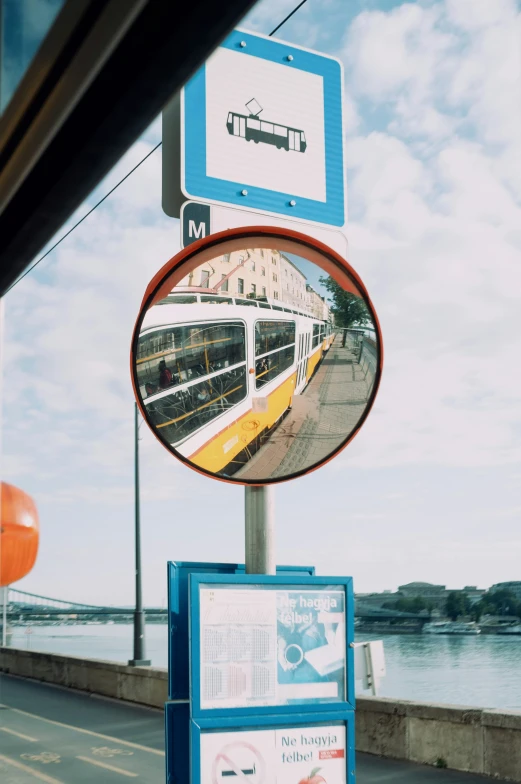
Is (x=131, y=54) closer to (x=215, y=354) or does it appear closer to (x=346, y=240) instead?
(x=215, y=354)

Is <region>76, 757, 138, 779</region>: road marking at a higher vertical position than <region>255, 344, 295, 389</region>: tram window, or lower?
lower

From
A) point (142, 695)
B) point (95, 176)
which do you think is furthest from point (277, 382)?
point (142, 695)

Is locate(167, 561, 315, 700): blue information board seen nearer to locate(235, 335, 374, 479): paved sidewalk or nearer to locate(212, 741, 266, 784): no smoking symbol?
locate(212, 741, 266, 784): no smoking symbol

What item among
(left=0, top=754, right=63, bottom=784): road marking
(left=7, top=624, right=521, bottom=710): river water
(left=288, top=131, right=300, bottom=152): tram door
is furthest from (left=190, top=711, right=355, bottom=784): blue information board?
(left=7, top=624, right=521, bottom=710): river water

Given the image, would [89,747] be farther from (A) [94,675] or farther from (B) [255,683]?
(B) [255,683]

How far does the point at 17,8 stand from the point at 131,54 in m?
0.47

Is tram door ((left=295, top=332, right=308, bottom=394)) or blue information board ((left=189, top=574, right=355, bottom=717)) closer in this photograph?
tram door ((left=295, top=332, right=308, bottom=394))

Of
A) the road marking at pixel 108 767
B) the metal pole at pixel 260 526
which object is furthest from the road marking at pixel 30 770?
the metal pole at pixel 260 526

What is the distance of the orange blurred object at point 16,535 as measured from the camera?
202 centimetres

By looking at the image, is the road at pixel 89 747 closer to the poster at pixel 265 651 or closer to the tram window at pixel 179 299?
the poster at pixel 265 651

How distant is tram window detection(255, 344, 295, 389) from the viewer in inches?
67.7

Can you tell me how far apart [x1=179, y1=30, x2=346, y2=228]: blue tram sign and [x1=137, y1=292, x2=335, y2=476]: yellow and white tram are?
0.51 meters

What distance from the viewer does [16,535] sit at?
204 centimetres

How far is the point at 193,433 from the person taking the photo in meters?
1.78
